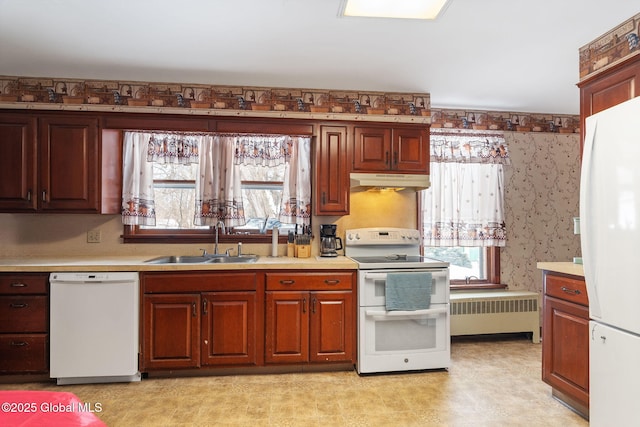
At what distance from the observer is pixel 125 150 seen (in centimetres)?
328

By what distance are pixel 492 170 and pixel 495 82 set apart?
1.04 metres

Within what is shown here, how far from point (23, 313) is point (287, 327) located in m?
1.96

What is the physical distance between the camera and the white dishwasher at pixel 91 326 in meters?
2.66

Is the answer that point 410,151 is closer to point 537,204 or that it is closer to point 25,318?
point 537,204

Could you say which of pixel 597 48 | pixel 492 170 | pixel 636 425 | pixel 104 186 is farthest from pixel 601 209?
pixel 104 186

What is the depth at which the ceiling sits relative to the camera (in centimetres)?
215

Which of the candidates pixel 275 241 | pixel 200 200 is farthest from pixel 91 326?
pixel 275 241

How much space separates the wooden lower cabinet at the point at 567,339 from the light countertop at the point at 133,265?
140cm

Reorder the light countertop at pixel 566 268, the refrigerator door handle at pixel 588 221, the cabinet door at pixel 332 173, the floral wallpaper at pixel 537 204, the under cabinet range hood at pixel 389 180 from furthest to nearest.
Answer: the floral wallpaper at pixel 537 204 → the cabinet door at pixel 332 173 → the under cabinet range hood at pixel 389 180 → the light countertop at pixel 566 268 → the refrigerator door handle at pixel 588 221

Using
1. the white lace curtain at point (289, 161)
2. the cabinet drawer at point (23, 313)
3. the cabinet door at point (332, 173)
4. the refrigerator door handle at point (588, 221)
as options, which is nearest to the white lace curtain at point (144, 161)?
the white lace curtain at point (289, 161)

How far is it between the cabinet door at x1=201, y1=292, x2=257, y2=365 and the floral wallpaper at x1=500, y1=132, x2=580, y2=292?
2.85 meters

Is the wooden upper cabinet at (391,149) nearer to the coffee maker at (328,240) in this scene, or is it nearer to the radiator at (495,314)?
the coffee maker at (328,240)

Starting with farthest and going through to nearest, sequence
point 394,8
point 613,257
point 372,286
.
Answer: point 372,286 → point 394,8 → point 613,257

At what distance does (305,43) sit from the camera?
2.55 metres
